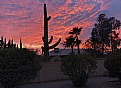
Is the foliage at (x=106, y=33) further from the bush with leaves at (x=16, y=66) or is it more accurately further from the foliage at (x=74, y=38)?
the bush with leaves at (x=16, y=66)

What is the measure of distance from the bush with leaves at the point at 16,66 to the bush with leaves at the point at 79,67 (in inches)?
194

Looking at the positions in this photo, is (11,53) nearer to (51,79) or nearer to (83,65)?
(83,65)

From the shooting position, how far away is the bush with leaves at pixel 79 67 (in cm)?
2125

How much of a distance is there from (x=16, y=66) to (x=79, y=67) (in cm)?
622

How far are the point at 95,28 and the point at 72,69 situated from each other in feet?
241

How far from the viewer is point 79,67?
21.2 meters

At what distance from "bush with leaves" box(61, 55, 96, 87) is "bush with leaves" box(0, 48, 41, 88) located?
16.2 ft

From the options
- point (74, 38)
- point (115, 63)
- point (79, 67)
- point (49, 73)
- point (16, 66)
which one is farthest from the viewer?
point (74, 38)

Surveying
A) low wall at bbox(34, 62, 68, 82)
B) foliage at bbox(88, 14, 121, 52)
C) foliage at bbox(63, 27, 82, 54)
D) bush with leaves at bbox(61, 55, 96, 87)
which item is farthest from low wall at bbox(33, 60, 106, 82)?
foliage at bbox(88, 14, 121, 52)

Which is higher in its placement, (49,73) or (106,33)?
(106,33)

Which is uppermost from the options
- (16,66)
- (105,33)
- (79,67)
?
(105,33)

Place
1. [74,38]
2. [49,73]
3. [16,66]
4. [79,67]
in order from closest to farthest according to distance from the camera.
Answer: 1. [16,66]
2. [79,67]
3. [49,73]
4. [74,38]

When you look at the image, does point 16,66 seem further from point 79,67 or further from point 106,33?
point 106,33

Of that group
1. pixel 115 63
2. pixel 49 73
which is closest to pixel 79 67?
pixel 115 63
